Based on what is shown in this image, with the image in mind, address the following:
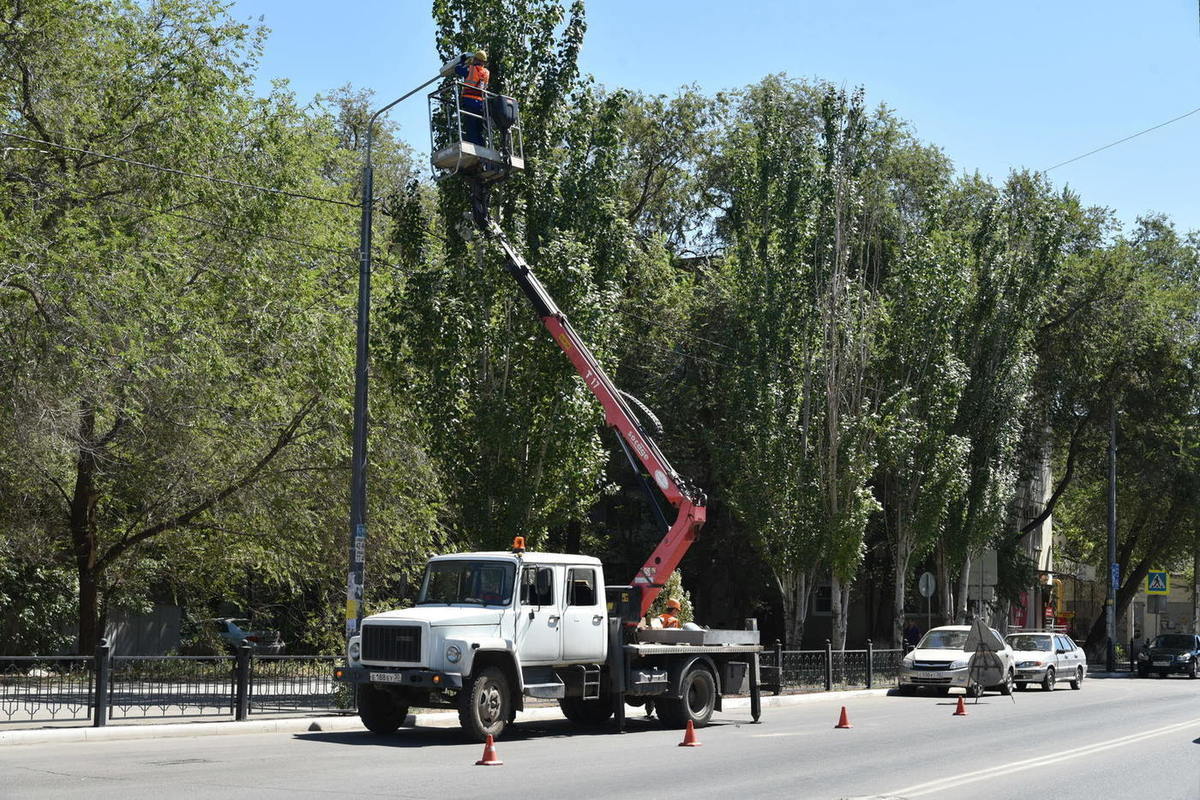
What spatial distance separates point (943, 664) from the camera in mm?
30172

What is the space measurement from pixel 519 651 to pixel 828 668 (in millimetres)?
14719

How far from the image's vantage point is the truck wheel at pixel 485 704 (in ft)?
54.0

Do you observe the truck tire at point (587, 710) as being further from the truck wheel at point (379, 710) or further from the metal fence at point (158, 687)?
the metal fence at point (158, 687)

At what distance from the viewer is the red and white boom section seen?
2034cm

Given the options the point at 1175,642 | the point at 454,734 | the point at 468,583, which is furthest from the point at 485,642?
the point at 1175,642

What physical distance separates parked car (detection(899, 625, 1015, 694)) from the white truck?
39.2 feet

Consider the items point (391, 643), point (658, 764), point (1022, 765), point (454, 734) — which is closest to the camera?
point (658, 764)

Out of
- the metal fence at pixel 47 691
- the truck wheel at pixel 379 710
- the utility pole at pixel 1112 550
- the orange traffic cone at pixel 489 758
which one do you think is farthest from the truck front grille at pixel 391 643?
the utility pole at pixel 1112 550

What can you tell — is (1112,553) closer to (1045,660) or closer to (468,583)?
(1045,660)

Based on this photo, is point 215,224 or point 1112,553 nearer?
point 215,224

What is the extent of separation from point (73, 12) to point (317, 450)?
380 inches

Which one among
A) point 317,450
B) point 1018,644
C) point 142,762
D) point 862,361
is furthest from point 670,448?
point 142,762

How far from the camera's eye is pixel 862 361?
34.7 m

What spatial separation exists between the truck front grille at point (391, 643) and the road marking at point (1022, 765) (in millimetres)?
6747
